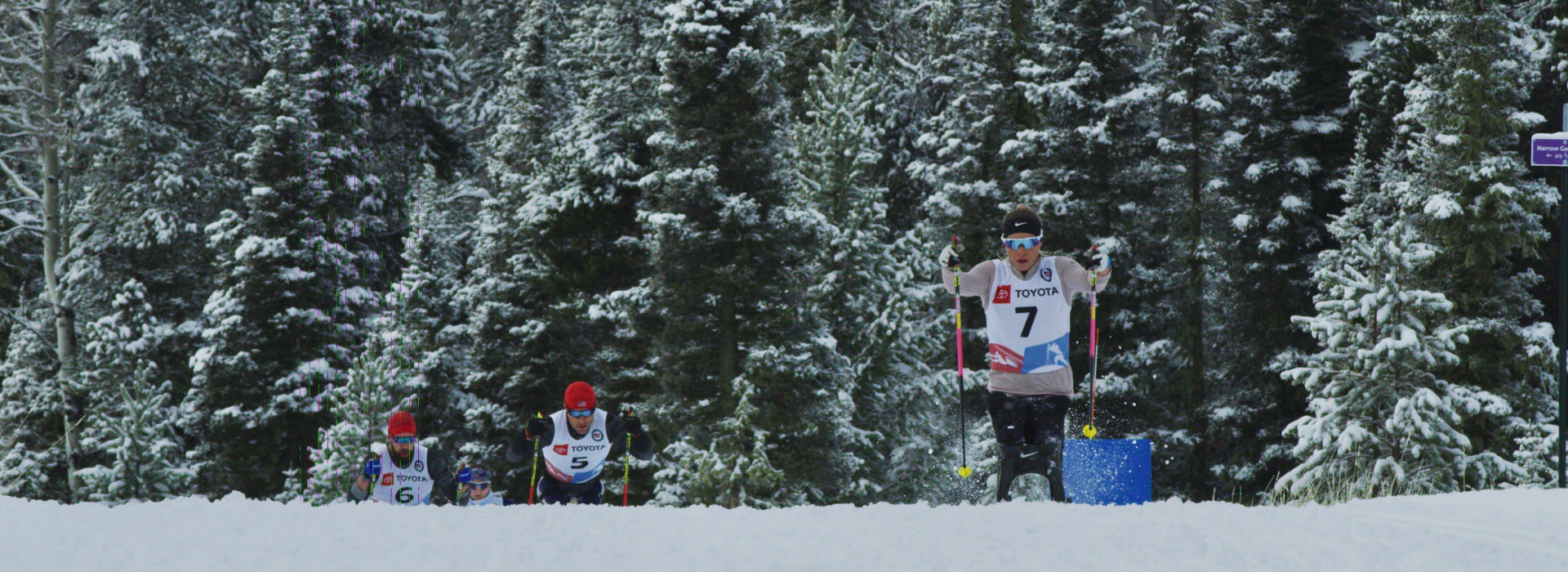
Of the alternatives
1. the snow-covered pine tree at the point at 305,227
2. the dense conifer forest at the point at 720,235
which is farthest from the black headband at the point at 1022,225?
the snow-covered pine tree at the point at 305,227

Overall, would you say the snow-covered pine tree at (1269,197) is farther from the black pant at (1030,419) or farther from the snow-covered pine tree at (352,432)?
the black pant at (1030,419)

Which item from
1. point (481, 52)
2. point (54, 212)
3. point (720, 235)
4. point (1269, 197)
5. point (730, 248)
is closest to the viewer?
point (720, 235)

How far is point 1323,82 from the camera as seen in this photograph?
1275 inches

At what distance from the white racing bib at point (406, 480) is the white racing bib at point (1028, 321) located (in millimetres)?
5238

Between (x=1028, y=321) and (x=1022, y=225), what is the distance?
0.63m

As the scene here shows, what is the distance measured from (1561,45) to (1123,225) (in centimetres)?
892

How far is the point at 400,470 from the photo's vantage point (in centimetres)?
1165

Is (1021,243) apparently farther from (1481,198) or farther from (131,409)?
(1481,198)

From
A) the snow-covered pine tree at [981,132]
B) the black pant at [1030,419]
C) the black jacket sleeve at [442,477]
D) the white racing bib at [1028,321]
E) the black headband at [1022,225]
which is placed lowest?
the black jacket sleeve at [442,477]

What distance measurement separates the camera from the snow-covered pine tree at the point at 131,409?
19.5m

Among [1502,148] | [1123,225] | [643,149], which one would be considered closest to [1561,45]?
[1502,148]

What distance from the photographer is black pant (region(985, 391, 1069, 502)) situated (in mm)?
8555

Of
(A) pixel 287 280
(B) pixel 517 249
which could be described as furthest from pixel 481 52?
(A) pixel 287 280

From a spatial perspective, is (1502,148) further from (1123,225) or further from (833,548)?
(833,548)
